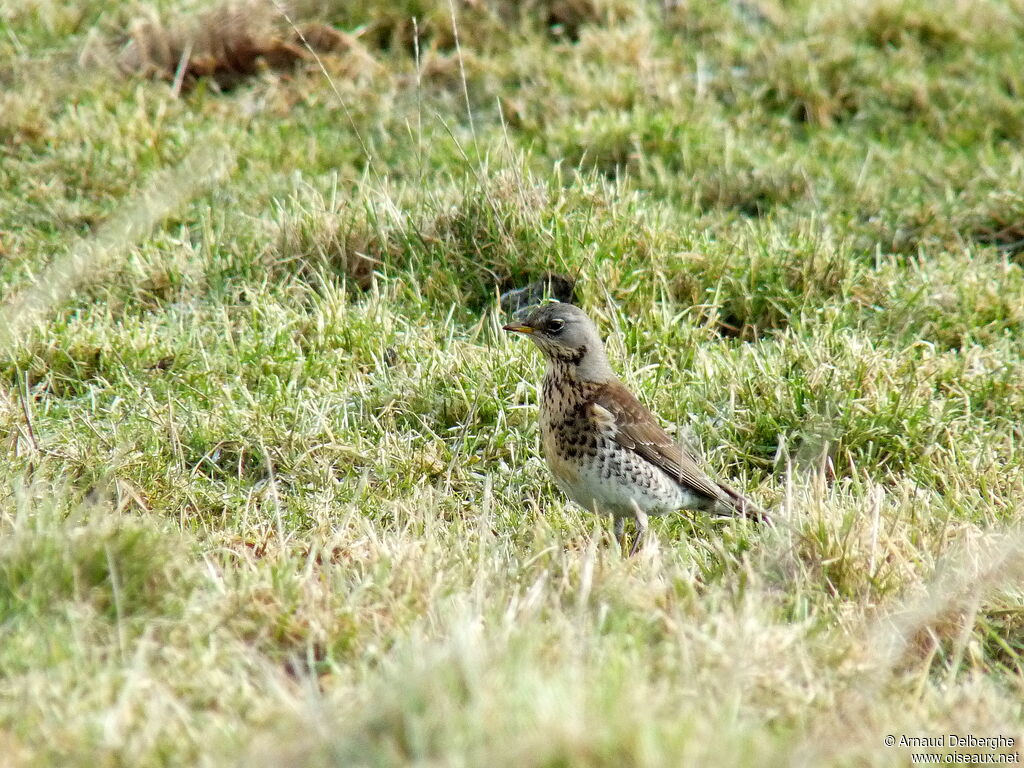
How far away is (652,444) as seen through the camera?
5055 mm

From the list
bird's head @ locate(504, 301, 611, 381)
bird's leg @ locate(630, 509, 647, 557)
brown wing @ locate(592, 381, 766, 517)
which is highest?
bird's head @ locate(504, 301, 611, 381)

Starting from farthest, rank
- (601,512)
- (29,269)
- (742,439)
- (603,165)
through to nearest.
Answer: (603,165)
(29,269)
(742,439)
(601,512)

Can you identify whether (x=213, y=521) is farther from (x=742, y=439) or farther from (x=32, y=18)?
Result: (x=32, y=18)

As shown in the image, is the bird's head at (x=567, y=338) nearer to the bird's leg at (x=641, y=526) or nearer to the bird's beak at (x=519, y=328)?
the bird's beak at (x=519, y=328)

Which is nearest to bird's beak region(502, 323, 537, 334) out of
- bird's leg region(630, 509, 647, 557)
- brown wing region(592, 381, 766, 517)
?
brown wing region(592, 381, 766, 517)

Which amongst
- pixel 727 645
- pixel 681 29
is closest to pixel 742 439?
pixel 727 645

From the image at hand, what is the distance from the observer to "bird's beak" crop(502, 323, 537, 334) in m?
5.13

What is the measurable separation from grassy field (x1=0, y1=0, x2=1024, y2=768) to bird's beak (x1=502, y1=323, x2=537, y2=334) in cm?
39

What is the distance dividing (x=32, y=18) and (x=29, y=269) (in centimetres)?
271

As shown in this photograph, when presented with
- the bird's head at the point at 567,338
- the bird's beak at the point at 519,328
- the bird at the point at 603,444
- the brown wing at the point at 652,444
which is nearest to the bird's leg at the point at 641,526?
the bird at the point at 603,444

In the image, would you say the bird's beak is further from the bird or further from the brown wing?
the brown wing

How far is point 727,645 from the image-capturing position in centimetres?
338

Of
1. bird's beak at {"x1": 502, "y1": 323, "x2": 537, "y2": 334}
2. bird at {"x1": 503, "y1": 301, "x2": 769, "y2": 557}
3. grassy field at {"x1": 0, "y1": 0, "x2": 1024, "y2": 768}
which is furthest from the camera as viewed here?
bird's beak at {"x1": 502, "y1": 323, "x2": 537, "y2": 334}

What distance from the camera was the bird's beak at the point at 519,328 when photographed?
5.13 m
